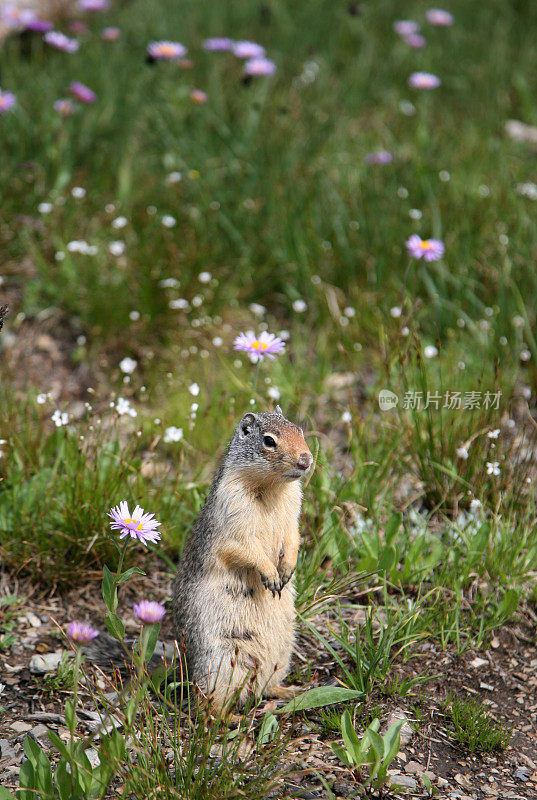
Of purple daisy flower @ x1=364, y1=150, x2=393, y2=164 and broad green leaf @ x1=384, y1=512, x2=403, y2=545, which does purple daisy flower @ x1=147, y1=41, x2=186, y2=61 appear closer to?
purple daisy flower @ x1=364, y1=150, x2=393, y2=164

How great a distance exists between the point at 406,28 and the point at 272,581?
757 centimetres

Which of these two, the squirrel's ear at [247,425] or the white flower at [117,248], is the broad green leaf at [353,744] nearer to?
the squirrel's ear at [247,425]

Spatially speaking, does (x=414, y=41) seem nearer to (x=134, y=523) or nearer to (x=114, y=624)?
(x=134, y=523)

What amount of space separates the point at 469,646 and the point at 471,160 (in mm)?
4701

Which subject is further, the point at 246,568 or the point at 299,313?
the point at 299,313

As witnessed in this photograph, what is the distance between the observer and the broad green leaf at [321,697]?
3035 mm

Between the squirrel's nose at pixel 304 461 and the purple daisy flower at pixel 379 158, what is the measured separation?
4.15 m

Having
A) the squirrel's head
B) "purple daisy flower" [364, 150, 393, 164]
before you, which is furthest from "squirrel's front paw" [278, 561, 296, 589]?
"purple daisy flower" [364, 150, 393, 164]

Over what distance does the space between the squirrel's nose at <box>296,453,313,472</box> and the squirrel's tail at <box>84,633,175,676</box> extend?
3.27ft

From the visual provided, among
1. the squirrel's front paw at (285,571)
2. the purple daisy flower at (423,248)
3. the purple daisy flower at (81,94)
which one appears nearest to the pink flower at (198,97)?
the purple daisy flower at (81,94)

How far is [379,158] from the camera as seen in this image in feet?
21.6

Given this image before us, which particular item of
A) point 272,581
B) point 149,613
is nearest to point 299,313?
point 272,581

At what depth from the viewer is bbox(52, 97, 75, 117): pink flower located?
19.9 ft

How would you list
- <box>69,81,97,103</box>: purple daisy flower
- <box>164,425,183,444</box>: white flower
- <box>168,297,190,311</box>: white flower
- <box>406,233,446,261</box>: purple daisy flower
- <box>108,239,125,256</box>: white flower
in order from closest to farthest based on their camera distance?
<box>164,425,183,444</box>: white flower → <box>406,233,446,261</box>: purple daisy flower → <box>168,297,190,311</box>: white flower → <box>108,239,125,256</box>: white flower → <box>69,81,97,103</box>: purple daisy flower
